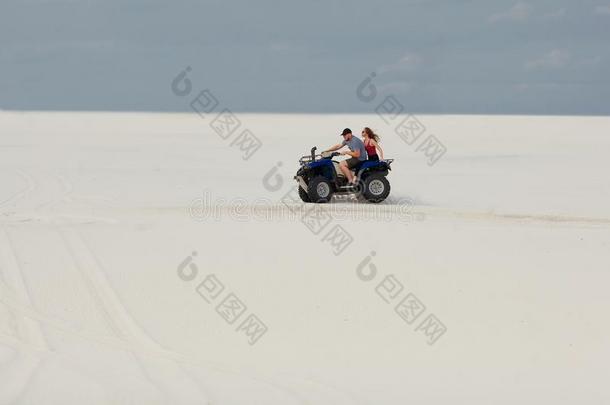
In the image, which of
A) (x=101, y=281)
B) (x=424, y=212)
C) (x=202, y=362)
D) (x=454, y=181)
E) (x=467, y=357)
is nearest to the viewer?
(x=202, y=362)

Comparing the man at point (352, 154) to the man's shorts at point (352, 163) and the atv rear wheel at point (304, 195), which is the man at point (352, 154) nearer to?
the man's shorts at point (352, 163)

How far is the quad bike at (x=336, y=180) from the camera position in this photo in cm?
1677

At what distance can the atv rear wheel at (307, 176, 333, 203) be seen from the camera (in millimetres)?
16750

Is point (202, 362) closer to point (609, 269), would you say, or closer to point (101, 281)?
point (101, 281)

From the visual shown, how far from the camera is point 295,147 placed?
36.5 m

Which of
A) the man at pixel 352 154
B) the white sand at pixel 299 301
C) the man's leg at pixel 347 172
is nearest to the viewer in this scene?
the white sand at pixel 299 301

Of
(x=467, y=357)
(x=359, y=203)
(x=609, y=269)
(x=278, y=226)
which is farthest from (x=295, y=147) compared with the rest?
(x=467, y=357)

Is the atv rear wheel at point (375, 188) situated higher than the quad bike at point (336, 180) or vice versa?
the quad bike at point (336, 180)

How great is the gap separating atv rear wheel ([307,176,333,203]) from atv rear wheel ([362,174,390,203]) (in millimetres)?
612

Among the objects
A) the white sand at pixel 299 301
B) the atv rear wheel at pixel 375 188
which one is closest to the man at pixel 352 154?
the atv rear wheel at pixel 375 188

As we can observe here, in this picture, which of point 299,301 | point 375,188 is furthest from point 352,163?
point 299,301

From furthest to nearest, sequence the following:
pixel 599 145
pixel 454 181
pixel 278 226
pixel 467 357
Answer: pixel 599 145 < pixel 454 181 < pixel 278 226 < pixel 467 357

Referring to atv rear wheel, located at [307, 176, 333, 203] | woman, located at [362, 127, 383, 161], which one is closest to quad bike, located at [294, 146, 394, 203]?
atv rear wheel, located at [307, 176, 333, 203]

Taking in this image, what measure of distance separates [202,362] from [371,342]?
69.1 inches
